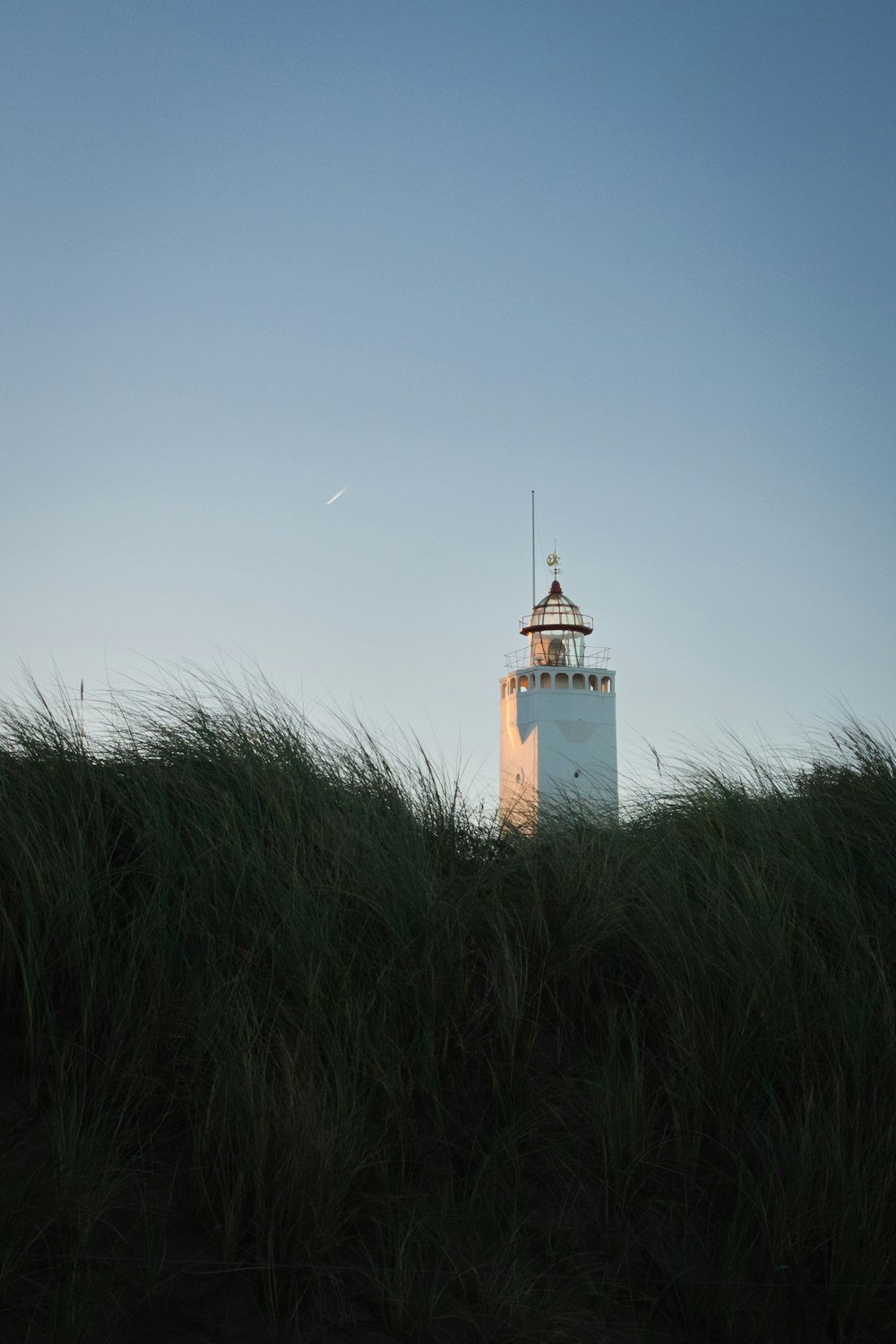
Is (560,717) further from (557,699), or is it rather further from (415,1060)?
(415,1060)

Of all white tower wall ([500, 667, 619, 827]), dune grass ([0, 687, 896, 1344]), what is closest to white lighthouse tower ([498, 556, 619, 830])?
white tower wall ([500, 667, 619, 827])

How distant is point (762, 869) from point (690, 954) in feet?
2.27

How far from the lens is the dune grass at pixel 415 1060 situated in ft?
7.88

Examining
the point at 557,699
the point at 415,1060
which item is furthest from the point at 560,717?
the point at 415,1060

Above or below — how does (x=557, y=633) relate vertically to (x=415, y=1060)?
above

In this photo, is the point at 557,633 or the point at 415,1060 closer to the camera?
the point at 415,1060

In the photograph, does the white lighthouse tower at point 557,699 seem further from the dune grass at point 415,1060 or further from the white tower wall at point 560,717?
the dune grass at point 415,1060

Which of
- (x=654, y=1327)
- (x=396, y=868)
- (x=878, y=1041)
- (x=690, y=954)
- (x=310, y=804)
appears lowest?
(x=654, y=1327)

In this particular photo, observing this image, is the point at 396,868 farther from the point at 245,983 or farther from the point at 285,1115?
the point at 285,1115

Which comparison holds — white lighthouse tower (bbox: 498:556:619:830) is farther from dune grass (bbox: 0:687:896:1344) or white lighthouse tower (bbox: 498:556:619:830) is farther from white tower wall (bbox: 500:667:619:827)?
dune grass (bbox: 0:687:896:1344)

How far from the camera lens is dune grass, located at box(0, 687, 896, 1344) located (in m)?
2.40

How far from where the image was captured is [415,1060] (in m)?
3.01

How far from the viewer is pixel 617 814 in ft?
17.1

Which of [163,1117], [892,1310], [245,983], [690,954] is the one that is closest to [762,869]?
[690,954]
